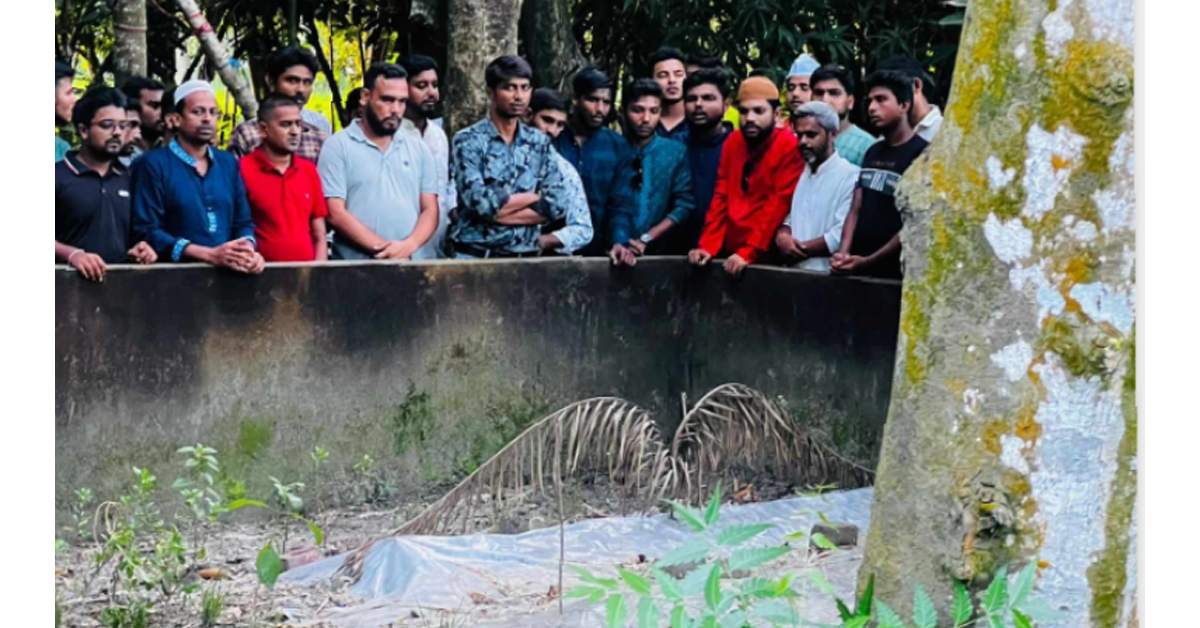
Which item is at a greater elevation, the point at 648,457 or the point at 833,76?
the point at 833,76

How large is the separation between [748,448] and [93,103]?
9.71 ft

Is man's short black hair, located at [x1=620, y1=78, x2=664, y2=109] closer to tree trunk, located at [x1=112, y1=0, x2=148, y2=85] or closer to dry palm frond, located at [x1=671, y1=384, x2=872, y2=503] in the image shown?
dry palm frond, located at [x1=671, y1=384, x2=872, y2=503]

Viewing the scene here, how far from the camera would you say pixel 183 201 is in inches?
274

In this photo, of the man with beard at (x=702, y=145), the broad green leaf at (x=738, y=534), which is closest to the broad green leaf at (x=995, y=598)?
the broad green leaf at (x=738, y=534)

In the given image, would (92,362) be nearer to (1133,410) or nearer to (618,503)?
(618,503)

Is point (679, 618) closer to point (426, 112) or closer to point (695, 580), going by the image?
point (695, 580)

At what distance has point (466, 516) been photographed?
6254mm

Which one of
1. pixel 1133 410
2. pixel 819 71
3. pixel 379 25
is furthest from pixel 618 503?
pixel 379 25

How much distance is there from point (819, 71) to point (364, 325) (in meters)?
2.73

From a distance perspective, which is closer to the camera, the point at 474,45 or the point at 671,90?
the point at 671,90

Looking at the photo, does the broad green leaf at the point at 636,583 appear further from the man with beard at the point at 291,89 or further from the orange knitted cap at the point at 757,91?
the man with beard at the point at 291,89

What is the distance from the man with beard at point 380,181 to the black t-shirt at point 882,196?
2.01 metres

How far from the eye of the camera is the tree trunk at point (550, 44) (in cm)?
1169

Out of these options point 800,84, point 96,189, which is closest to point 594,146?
point 800,84
